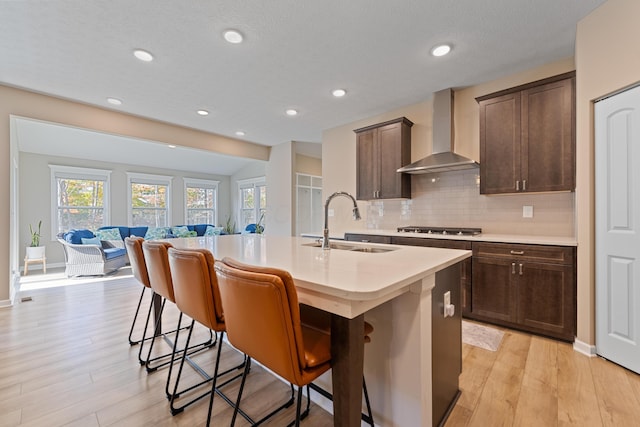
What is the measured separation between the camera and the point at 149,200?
759cm

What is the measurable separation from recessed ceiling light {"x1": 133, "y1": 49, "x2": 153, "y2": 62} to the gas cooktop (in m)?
3.43

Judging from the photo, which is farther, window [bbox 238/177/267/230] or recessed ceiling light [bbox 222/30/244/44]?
window [bbox 238/177/267/230]

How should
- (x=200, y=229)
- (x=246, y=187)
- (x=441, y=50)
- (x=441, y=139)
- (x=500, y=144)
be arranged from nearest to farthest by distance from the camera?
(x=441, y=50), (x=500, y=144), (x=441, y=139), (x=200, y=229), (x=246, y=187)

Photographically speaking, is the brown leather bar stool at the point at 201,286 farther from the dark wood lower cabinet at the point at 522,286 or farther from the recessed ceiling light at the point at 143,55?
the recessed ceiling light at the point at 143,55

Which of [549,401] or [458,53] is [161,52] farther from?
[549,401]

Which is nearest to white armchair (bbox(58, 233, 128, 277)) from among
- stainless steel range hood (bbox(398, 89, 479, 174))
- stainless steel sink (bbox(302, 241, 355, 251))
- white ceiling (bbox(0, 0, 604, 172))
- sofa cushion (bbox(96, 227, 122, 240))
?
sofa cushion (bbox(96, 227, 122, 240))

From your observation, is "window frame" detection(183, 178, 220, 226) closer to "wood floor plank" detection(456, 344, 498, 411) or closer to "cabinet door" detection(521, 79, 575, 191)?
"wood floor plank" detection(456, 344, 498, 411)

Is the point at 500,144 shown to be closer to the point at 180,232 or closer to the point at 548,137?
the point at 548,137

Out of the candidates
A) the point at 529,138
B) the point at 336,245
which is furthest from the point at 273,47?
the point at 529,138

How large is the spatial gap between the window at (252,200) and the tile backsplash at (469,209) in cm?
479

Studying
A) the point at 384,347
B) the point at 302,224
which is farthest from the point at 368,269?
the point at 302,224

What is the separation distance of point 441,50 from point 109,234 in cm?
714

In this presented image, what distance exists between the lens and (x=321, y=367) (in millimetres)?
1022

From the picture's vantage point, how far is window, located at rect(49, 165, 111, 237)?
6.17m
